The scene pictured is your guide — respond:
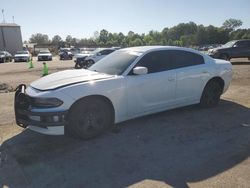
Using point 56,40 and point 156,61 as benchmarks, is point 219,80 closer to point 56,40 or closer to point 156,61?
point 156,61

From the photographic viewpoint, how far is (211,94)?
745 cm

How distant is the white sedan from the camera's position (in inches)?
200

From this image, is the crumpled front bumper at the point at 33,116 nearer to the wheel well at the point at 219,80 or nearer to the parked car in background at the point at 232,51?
the wheel well at the point at 219,80

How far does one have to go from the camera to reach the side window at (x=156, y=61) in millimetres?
6246

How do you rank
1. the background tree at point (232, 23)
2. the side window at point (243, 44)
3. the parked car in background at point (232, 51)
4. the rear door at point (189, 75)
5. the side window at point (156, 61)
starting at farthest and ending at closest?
1. the background tree at point (232, 23)
2. the side window at point (243, 44)
3. the parked car in background at point (232, 51)
4. the rear door at point (189, 75)
5. the side window at point (156, 61)

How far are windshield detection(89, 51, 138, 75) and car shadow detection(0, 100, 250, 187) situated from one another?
1.12 metres

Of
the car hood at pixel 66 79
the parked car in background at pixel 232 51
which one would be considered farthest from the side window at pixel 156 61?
the parked car in background at pixel 232 51

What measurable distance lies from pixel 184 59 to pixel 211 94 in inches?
47.9

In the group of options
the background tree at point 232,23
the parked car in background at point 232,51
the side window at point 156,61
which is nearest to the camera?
the side window at point 156,61

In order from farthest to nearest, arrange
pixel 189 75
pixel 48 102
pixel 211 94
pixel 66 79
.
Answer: pixel 211 94, pixel 189 75, pixel 66 79, pixel 48 102

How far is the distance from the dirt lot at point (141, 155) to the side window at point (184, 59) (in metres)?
1.13

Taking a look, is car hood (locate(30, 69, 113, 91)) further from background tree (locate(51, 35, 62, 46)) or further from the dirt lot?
background tree (locate(51, 35, 62, 46))

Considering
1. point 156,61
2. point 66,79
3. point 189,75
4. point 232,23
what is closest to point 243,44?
point 189,75

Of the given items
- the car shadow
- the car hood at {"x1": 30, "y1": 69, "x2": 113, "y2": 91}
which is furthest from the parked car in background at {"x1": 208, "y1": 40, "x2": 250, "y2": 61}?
the car hood at {"x1": 30, "y1": 69, "x2": 113, "y2": 91}
